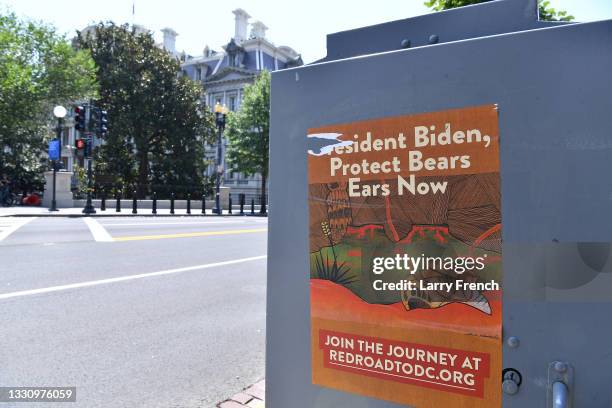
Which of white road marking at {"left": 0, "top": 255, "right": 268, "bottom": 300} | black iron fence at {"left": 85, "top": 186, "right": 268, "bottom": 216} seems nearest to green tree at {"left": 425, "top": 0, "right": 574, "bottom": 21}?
white road marking at {"left": 0, "top": 255, "right": 268, "bottom": 300}

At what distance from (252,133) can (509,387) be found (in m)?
37.1

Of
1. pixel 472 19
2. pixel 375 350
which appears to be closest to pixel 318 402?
pixel 375 350

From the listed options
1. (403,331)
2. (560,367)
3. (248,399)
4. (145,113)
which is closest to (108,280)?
(248,399)

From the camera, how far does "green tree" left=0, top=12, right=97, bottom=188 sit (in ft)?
99.9

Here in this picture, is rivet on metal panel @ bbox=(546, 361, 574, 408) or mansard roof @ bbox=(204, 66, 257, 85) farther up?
mansard roof @ bbox=(204, 66, 257, 85)

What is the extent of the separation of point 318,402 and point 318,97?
112 cm

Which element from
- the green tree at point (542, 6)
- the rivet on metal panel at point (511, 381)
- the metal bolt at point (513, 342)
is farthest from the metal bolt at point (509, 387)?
the green tree at point (542, 6)

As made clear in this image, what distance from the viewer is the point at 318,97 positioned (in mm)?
1592

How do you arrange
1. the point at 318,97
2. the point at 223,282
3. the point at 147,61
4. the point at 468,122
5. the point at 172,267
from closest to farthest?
the point at 468,122
the point at 318,97
the point at 223,282
the point at 172,267
the point at 147,61

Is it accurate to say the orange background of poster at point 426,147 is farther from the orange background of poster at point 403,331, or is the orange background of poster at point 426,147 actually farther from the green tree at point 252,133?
the green tree at point 252,133

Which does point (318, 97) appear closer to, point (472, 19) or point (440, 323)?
point (472, 19)

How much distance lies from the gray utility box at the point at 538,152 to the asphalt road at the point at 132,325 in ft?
7.30

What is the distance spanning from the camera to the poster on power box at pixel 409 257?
1.32 m

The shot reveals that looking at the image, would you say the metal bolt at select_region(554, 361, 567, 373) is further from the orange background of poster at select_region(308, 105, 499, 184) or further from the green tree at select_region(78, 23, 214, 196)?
the green tree at select_region(78, 23, 214, 196)
